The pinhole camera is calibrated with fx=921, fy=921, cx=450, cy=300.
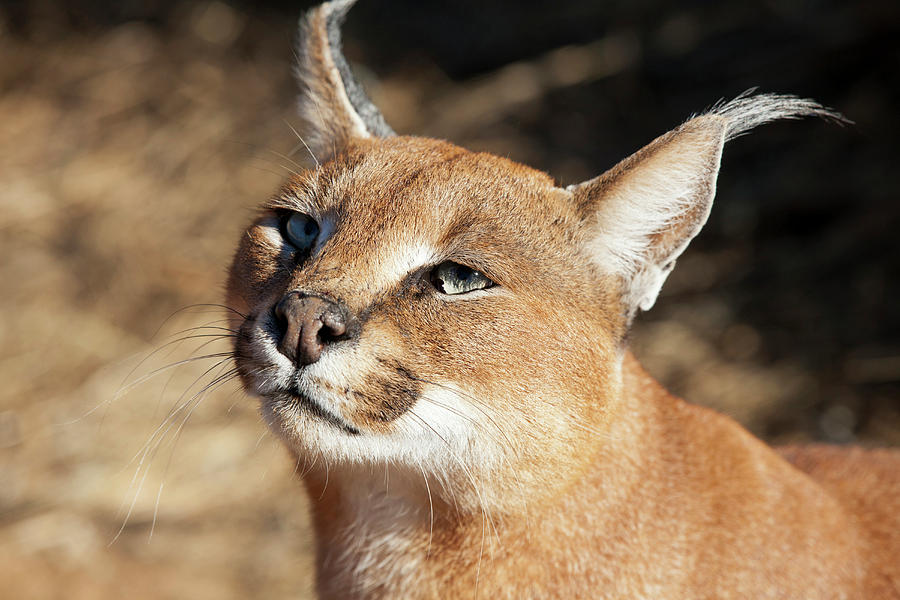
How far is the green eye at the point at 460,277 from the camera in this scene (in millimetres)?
2871

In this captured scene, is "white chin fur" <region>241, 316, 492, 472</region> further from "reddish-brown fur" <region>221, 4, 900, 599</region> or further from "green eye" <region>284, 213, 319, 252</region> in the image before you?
"green eye" <region>284, 213, 319, 252</region>

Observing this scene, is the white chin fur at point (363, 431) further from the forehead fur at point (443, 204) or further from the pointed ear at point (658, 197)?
the pointed ear at point (658, 197)

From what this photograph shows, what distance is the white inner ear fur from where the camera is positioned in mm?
2924

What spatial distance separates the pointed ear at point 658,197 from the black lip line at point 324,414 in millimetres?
1034

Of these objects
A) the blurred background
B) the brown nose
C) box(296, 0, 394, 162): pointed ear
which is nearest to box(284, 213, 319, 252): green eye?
box(296, 0, 394, 162): pointed ear

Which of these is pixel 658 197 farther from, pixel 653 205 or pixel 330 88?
pixel 330 88

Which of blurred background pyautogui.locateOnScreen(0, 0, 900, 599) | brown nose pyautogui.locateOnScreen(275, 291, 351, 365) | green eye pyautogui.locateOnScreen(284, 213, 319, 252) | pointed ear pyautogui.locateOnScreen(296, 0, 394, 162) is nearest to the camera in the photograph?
brown nose pyautogui.locateOnScreen(275, 291, 351, 365)

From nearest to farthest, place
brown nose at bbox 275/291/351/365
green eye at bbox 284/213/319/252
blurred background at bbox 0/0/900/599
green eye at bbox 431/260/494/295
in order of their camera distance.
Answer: brown nose at bbox 275/291/351/365 → green eye at bbox 431/260/494/295 → green eye at bbox 284/213/319/252 → blurred background at bbox 0/0/900/599

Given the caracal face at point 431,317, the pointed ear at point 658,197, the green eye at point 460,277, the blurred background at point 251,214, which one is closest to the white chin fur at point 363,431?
the caracal face at point 431,317

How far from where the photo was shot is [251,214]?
23.2 feet

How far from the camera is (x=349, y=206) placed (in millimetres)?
3027

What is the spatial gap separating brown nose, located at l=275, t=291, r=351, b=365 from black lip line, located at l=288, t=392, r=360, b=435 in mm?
126

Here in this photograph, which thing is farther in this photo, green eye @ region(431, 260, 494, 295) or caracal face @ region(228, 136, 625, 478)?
green eye @ region(431, 260, 494, 295)

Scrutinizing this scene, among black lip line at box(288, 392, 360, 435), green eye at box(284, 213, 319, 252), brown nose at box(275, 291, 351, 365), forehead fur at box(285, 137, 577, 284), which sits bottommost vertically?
black lip line at box(288, 392, 360, 435)
